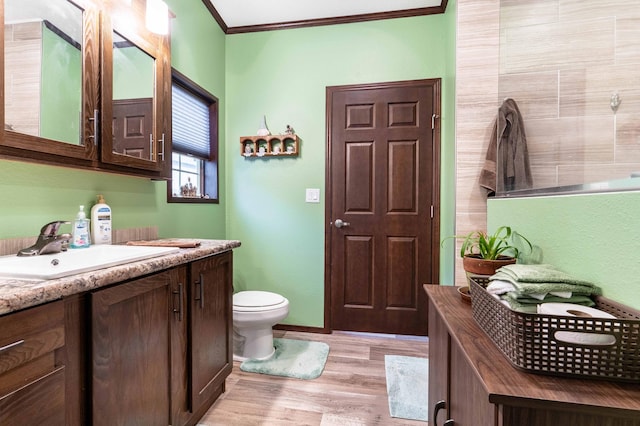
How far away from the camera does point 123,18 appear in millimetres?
1396

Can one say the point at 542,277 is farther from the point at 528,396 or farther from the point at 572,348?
the point at 528,396

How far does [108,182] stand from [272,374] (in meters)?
1.48

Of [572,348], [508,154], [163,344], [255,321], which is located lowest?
[255,321]

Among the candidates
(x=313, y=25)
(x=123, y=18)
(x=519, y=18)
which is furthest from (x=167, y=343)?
(x=313, y=25)

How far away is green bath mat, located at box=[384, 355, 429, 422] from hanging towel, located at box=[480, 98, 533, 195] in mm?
1252

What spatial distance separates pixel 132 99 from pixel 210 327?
119cm

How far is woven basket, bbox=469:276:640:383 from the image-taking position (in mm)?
487

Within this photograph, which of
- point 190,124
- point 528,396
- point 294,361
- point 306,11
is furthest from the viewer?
point 306,11

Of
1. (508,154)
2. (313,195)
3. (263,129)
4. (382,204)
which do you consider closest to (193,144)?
(263,129)

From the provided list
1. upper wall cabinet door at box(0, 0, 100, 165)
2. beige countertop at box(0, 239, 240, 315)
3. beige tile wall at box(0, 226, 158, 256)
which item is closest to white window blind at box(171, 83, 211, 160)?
beige tile wall at box(0, 226, 158, 256)

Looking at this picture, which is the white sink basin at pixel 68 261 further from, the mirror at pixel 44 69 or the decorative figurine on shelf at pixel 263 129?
the decorative figurine on shelf at pixel 263 129

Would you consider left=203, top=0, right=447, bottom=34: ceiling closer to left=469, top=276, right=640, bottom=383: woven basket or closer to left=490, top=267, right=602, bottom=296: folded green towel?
left=490, top=267, right=602, bottom=296: folded green towel

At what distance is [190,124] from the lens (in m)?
2.34

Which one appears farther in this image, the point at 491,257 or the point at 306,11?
the point at 306,11
